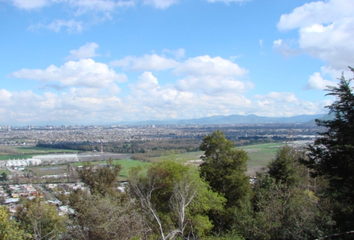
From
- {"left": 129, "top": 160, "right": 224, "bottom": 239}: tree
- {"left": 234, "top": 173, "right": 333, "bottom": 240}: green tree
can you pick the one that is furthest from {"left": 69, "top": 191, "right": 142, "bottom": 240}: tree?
{"left": 234, "top": 173, "right": 333, "bottom": 240}: green tree

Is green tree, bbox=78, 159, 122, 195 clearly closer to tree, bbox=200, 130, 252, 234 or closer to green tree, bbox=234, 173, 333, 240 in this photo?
tree, bbox=200, 130, 252, 234

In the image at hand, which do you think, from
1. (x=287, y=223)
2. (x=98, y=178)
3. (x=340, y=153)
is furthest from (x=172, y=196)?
(x=340, y=153)

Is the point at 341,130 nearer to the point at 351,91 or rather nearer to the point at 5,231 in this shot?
the point at 351,91

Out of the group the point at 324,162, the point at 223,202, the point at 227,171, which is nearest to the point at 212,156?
the point at 227,171

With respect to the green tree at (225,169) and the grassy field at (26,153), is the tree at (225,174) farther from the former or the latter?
the grassy field at (26,153)

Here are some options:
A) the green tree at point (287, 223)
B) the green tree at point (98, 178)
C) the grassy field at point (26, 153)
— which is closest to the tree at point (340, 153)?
the green tree at point (287, 223)

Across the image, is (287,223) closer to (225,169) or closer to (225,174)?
(225,174)
